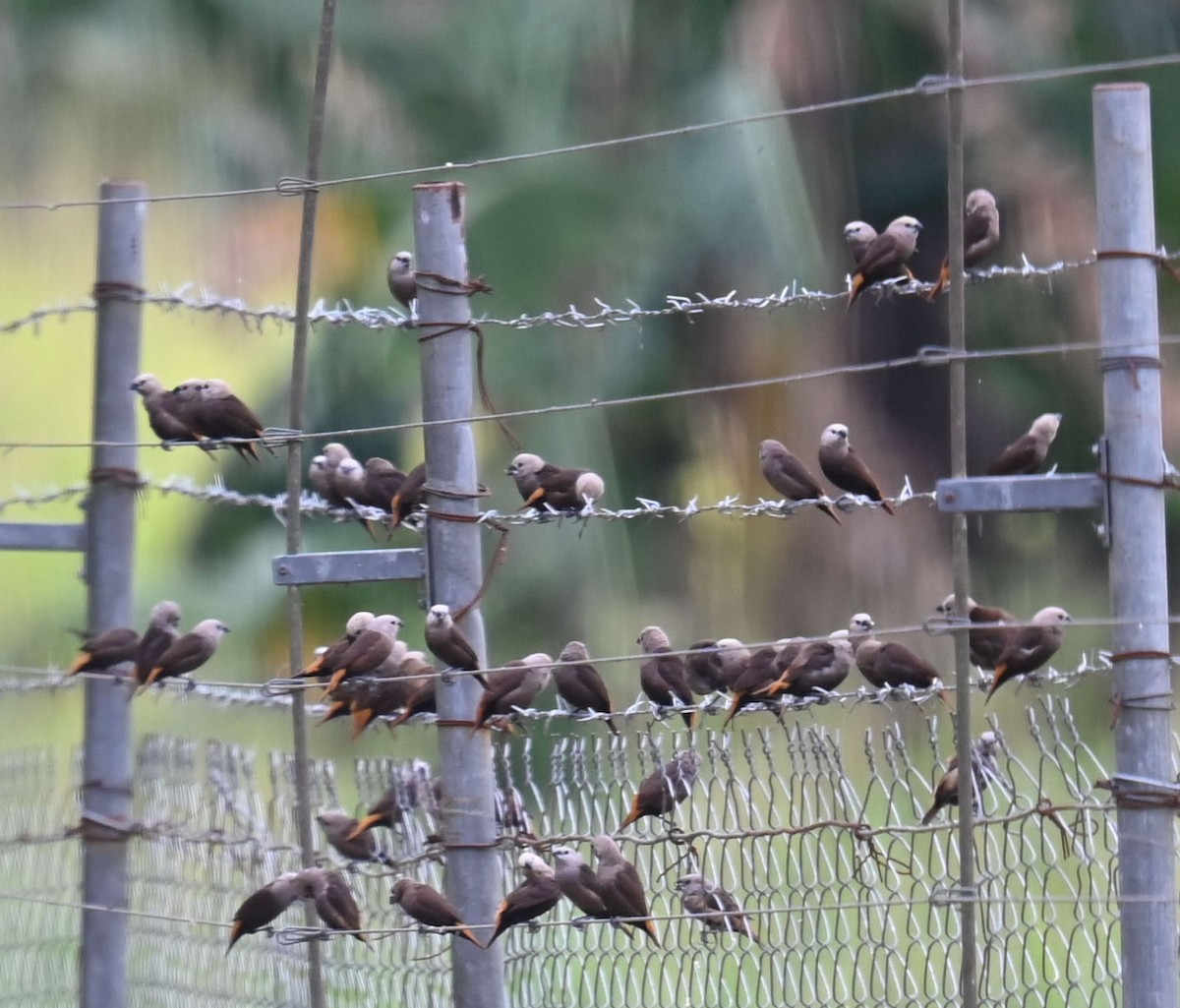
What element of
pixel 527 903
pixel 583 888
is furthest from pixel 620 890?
pixel 527 903

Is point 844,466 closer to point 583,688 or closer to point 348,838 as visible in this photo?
point 583,688

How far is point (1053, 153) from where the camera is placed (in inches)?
368

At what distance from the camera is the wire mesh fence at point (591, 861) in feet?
10.3

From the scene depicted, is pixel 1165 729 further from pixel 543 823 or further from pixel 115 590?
pixel 115 590

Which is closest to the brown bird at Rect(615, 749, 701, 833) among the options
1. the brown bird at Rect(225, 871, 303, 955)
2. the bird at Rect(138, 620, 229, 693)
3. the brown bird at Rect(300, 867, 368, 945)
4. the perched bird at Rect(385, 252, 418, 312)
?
the brown bird at Rect(300, 867, 368, 945)

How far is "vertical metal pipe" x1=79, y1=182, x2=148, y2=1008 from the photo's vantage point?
383 cm

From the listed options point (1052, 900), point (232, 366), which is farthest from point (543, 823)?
point (232, 366)

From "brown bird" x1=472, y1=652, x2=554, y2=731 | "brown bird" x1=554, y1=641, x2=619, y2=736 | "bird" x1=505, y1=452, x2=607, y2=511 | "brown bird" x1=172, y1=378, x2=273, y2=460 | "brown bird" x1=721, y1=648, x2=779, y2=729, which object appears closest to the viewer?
"brown bird" x1=472, y1=652, x2=554, y2=731

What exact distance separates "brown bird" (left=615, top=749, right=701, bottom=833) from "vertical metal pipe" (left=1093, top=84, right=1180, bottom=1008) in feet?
3.27

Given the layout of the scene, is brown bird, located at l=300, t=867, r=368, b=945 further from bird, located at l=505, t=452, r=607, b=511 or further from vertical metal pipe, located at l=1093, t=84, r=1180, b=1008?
vertical metal pipe, located at l=1093, t=84, r=1180, b=1008

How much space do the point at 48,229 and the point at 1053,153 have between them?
18.1 feet

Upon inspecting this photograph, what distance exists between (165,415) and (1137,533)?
2588 mm

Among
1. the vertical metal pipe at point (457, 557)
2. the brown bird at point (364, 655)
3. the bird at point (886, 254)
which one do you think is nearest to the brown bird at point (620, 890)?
the vertical metal pipe at point (457, 557)

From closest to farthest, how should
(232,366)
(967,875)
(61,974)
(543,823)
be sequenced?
(967,875)
(543,823)
(61,974)
(232,366)
